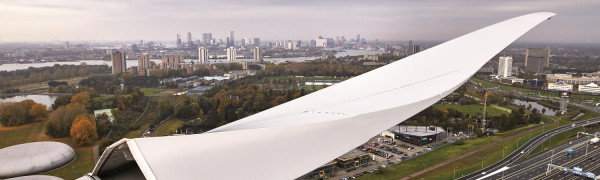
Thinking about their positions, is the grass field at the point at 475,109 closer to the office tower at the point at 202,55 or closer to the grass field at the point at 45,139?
the grass field at the point at 45,139

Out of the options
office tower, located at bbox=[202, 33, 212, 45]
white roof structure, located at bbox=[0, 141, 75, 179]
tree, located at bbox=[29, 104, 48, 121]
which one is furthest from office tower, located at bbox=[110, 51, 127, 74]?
office tower, located at bbox=[202, 33, 212, 45]

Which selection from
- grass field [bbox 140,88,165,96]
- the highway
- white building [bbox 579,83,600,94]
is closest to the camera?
the highway

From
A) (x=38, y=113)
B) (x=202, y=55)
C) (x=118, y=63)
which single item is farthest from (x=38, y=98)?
(x=202, y=55)

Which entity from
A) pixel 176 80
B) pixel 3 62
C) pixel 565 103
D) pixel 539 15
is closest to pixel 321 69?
pixel 176 80

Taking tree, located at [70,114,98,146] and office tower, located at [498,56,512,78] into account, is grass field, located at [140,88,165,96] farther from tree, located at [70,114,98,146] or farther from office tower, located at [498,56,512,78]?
office tower, located at [498,56,512,78]

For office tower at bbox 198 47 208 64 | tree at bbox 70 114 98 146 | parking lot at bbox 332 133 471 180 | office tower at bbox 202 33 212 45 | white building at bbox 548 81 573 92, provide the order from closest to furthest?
parking lot at bbox 332 133 471 180 < tree at bbox 70 114 98 146 < white building at bbox 548 81 573 92 < office tower at bbox 198 47 208 64 < office tower at bbox 202 33 212 45

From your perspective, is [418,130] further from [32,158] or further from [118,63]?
[118,63]

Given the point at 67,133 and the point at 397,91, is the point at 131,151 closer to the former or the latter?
the point at 397,91

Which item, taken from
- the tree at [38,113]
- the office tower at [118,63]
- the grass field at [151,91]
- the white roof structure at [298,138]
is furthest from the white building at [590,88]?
the office tower at [118,63]
